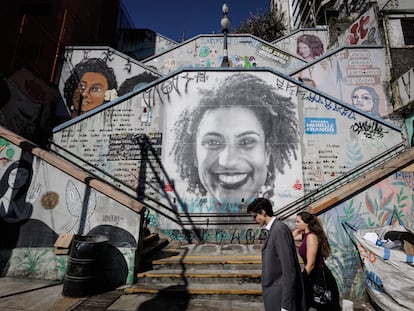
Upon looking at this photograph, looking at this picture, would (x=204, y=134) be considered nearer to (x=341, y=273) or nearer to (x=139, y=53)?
(x=341, y=273)

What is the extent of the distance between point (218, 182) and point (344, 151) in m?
4.78

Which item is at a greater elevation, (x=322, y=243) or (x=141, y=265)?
(x=322, y=243)

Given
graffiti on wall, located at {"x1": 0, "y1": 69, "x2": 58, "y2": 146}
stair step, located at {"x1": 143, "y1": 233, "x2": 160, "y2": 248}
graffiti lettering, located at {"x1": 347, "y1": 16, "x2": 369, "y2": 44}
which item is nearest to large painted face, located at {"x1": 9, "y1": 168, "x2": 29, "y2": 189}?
stair step, located at {"x1": 143, "y1": 233, "x2": 160, "y2": 248}

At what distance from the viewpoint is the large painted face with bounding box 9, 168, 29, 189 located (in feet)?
18.9

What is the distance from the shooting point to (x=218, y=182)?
26.8 feet

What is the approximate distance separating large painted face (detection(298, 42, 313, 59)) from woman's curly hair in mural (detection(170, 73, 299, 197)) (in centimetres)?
935

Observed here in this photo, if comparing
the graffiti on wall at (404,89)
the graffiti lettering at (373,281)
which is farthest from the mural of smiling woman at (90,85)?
the graffiti on wall at (404,89)

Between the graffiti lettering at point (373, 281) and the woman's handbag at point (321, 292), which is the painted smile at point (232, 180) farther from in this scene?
the woman's handbag at point (321, 292)

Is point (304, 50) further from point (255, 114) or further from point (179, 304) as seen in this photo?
point (179, 304)

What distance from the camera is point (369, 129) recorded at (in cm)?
826

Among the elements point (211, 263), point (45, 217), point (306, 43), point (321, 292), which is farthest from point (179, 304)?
point (306, 43)

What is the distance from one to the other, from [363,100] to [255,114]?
6.49 meters

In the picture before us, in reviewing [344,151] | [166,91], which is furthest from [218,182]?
[344,151]

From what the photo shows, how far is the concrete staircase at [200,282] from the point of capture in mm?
4203
